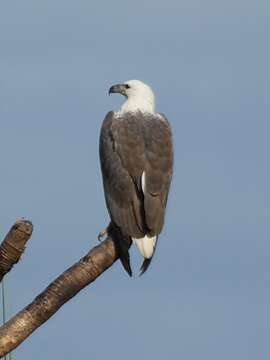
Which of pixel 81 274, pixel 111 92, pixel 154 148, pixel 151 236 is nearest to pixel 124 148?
pixel 154 148

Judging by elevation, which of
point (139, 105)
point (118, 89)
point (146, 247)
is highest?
point (118, 89)

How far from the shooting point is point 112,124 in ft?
41.1

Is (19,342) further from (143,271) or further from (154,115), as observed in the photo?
(154,115)

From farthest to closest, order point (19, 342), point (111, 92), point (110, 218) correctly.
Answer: point (111, 92)
point (110, 218)
point (19, 342)

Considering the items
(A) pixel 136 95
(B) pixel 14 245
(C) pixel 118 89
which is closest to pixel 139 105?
(A) pixel 136 95

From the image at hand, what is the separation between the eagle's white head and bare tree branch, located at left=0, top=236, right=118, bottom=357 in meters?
4.99

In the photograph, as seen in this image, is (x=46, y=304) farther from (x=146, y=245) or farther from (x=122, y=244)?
(x=146, y=245)

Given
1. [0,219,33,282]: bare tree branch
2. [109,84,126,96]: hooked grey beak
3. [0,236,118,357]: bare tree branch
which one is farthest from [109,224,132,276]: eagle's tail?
[109,84,126,96]: hooked grey beak

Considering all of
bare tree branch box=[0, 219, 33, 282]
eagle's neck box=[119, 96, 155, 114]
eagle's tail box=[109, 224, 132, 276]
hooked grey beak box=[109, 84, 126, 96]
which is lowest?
bare tree branch box=[0, 219, 33, 282]

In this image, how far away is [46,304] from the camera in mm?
7867

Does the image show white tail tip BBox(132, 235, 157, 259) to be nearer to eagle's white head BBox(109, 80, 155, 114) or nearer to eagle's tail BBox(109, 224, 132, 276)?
eagle's tail BBox(109, 224, 132, 276)

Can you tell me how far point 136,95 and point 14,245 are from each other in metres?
6.10

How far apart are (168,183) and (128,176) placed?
1.37ft

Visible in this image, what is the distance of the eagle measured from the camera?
11219 mm
